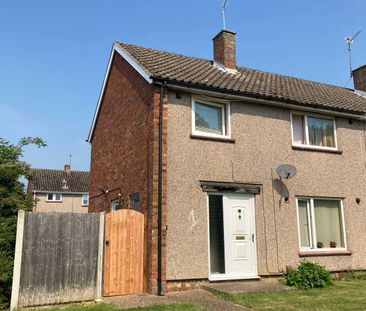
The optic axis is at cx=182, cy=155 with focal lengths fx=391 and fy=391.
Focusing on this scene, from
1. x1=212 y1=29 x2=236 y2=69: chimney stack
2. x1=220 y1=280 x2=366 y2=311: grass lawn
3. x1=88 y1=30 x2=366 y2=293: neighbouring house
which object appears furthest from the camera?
x1=212 y1=29 x2=236 y2=69: chimney stack

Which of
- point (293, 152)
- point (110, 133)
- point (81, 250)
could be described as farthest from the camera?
point (110, 133)

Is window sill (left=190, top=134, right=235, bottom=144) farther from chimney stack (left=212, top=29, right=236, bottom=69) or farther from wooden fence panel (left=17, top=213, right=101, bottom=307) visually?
chimney stack (left=212, top=29, right=236, bottom=69)

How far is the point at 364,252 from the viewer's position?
42.1 feet

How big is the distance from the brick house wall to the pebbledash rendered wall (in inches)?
18.0

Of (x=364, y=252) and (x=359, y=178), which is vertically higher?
(x=359, y=178)

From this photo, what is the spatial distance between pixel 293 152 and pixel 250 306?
19.4ft

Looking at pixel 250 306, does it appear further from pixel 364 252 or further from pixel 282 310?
pixel 364 252

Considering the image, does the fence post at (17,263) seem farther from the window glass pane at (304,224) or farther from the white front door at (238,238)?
the window glass pane at (304,224)

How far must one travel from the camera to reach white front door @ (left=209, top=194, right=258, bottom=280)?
1085 cm

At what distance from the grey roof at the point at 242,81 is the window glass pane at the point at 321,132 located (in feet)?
1.98

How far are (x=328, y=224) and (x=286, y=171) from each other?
251 centimetres

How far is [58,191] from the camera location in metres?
42.7

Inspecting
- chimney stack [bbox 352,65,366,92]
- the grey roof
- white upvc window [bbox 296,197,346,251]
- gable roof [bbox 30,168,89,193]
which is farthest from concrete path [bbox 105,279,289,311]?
gable roof [bbox 30,168,89,193]

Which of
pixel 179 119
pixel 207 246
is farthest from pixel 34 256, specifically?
pixel 179 119
